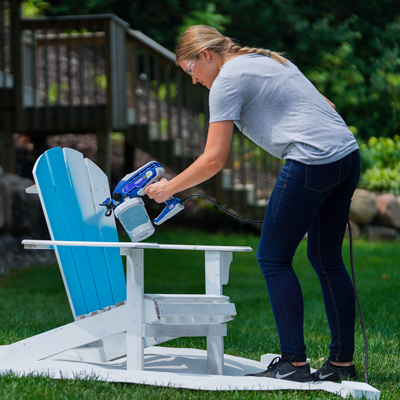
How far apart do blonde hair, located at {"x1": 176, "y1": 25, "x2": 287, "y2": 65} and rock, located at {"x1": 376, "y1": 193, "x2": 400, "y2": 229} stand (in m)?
7.20

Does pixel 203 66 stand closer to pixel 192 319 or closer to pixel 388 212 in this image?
pixel 192 319

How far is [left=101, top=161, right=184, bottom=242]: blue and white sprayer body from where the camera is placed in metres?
2.43

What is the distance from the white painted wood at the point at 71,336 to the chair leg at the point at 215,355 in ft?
1.43

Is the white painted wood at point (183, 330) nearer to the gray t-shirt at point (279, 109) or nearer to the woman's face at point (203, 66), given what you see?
the gray t-shirt at point (279, 109)

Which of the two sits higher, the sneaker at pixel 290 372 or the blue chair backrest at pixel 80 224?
the blue chair backrest at pixel 80 224

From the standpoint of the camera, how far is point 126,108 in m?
7.72

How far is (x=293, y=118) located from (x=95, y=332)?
1165 mm

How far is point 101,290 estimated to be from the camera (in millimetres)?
2830

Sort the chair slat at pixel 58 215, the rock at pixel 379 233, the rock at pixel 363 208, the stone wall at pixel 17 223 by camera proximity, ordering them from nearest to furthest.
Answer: the chair slat at pixel 58 215
the stone wall at pixel 17 223
the rock at pixel 363 208
the rock at pixel 379 233

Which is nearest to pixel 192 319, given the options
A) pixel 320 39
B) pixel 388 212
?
pixel 388 212

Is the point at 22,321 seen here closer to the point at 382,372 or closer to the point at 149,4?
the point at 382,372

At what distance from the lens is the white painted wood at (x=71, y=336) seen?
92.7 inches

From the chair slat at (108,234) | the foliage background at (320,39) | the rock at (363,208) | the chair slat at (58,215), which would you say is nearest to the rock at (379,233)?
the rock at (363,208)

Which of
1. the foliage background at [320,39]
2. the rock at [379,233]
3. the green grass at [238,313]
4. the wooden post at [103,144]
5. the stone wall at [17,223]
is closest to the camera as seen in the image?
the green grass at [238,313]
